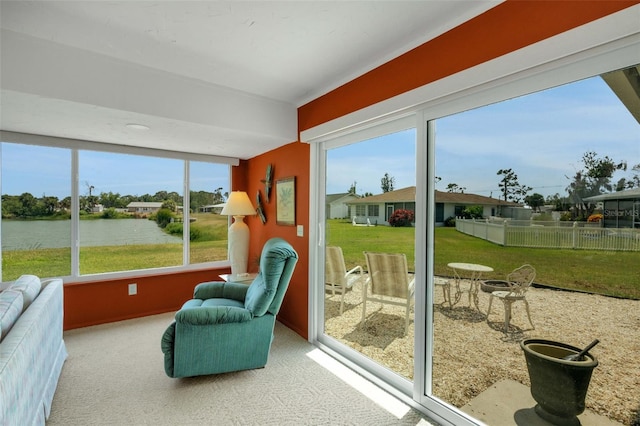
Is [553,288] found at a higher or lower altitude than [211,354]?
higher

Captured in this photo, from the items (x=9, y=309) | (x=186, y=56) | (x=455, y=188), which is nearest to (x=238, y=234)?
(x=186, y=56)

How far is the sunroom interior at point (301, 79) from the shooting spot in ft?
4.97

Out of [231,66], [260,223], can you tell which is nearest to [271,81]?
[231,66]

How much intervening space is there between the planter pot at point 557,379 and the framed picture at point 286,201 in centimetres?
235

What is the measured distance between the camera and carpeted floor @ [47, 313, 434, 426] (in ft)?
6.35

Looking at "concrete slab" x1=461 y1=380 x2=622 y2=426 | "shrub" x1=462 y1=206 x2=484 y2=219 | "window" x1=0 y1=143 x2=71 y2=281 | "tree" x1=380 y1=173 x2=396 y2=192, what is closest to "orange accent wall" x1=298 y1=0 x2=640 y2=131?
"tree" x1=380 y1=173 x2=396 y2=192

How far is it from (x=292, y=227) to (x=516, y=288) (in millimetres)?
2213

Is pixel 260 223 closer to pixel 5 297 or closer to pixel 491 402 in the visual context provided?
pixel 5 297

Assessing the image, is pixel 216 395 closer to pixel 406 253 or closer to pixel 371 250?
pixel 371 250

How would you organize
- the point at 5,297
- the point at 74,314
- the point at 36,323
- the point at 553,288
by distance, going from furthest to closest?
the point at 74,314
the point at 5,297
the point at 36,323
the point at 553,288

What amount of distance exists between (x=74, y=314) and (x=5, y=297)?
1787 mm

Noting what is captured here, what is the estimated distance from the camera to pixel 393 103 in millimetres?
2125

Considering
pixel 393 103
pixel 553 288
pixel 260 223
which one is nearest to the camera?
pixel 553 288

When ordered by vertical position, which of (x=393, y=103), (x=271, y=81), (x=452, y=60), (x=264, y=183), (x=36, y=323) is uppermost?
(x=271, y=81)
